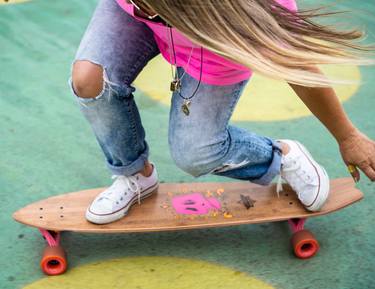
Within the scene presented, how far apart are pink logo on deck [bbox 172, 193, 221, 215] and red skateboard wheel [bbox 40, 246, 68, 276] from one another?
30 cm

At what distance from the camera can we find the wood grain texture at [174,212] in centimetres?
151

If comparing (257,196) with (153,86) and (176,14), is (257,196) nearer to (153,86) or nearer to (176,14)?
(176,14)

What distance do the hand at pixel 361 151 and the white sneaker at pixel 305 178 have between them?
0.62 feet

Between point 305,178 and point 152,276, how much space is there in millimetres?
442

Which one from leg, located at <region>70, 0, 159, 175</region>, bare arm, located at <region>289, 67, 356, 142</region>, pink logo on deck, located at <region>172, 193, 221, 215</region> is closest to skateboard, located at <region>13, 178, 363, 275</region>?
pink logo on deck, located at <region>172, 193, 221, 215</region>

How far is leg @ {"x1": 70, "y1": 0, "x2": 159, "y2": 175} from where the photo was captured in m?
1.43

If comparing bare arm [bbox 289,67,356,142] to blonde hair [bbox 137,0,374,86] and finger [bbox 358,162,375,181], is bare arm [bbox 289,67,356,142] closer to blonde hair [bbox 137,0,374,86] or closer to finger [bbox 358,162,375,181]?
finger [bbox 358,162,375,181]

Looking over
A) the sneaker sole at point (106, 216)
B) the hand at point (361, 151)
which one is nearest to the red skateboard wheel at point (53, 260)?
the sneaker sole at point (106, 216)

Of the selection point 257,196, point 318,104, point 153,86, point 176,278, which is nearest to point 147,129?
point 153,86

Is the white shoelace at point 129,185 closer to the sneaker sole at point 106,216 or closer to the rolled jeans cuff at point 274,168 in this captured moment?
the sneaker sole at point 106,216

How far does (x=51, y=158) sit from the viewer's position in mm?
1917

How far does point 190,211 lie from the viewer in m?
1.57

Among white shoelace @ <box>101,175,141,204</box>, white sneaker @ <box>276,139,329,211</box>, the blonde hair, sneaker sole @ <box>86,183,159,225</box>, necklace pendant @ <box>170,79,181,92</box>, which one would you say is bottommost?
sneaker sole @ <box>86,183,159,225</box>

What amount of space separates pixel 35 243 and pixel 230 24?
32.2 inches
